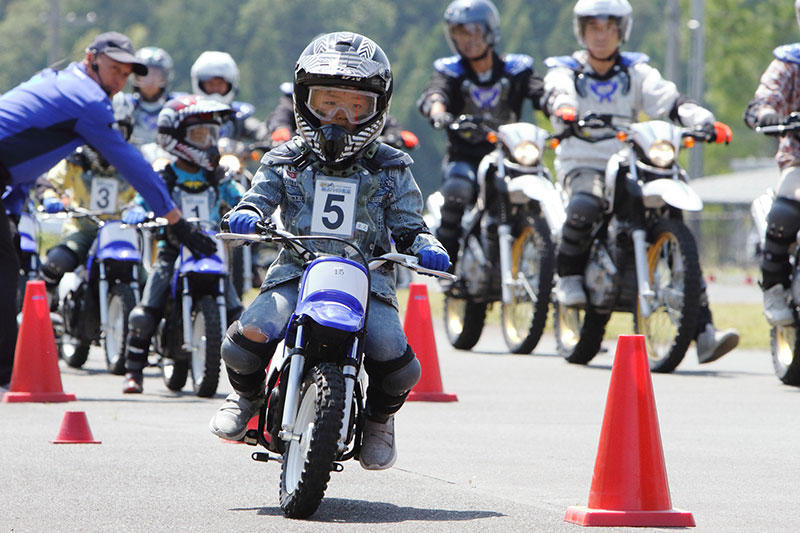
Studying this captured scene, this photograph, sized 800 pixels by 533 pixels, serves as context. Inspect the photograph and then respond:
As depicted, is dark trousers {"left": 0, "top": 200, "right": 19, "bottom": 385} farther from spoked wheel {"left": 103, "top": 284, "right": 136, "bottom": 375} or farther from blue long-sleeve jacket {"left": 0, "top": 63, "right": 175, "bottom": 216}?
spoked wheel {"left": 103, "top": 284, "right": 136, "bottom": 375}

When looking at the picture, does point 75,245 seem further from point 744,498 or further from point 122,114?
point 744,498

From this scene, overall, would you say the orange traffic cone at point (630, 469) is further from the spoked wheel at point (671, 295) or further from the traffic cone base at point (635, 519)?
Result: the spoked wheel at point (671, 295)

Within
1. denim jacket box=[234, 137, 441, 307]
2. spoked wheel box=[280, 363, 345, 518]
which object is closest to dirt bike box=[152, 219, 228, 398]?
denim jacket box=[234, 137, 441, 307]

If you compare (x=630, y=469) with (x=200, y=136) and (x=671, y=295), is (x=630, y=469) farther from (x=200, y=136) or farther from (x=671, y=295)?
(x=671, y=295)

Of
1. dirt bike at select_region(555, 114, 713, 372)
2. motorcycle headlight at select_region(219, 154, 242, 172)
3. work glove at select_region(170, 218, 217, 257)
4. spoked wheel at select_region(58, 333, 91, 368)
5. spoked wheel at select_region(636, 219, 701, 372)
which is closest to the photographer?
work glove at select_region(170, 218, 217, 257)

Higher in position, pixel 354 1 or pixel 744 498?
pixel 354 1

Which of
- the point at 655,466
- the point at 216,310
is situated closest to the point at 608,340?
the point at 216,310

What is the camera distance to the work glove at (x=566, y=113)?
12781mm

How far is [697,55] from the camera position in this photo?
38219mm

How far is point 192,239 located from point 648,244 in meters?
3.65

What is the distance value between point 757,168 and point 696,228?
69.7 ft

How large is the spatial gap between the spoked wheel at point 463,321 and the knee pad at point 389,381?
7.92 m

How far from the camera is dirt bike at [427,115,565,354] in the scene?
13.9m

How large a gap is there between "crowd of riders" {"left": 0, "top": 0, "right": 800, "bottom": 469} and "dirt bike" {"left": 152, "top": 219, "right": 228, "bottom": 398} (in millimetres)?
149
